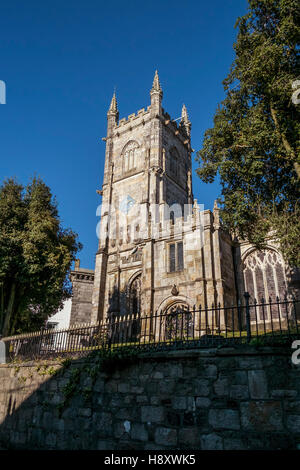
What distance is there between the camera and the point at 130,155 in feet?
131

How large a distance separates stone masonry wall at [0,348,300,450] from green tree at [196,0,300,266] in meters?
6.06

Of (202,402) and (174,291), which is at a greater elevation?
(174,291)

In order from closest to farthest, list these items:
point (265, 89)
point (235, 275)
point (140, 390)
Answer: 1. point (140, 390)
2. point (265, 89)
3. point (235, 275)

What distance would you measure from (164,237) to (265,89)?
44.4ft

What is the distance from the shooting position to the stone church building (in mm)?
22031

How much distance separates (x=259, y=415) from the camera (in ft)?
20.5

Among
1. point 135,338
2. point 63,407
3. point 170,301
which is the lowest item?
point 63,407

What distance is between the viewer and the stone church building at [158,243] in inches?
867

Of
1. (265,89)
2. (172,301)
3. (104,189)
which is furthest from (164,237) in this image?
(104,189)

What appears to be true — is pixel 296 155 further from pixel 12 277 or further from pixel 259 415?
pixel 12 277

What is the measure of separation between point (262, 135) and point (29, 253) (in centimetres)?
1282
